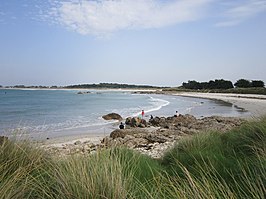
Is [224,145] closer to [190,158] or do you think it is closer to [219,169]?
[190,158]

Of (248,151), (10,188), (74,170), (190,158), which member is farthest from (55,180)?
(248,151)

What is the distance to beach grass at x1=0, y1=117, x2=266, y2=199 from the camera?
2.79 m

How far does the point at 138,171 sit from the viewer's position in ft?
14.5

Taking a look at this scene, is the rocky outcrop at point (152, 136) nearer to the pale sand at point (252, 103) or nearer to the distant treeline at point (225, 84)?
the pale sand at point (252, 103)

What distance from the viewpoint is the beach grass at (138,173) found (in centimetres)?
279

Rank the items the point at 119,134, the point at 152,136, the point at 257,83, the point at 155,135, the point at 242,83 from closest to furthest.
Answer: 1. the point at 152,136
2. the point at 155,135
3. the point at 119,134
4. the point at 257,83
5. the point at 242,83

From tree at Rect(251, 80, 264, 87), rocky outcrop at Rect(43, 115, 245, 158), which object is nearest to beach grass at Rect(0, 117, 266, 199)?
rocky outcrop at Rect(43, 115, 245, 158)

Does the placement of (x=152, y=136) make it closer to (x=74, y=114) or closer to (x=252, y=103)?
(x=74, y=114)

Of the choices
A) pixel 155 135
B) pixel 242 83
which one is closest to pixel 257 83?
pixel 242 83

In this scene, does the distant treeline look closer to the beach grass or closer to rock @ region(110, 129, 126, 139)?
rock @ region(110, 129, 126, 139)

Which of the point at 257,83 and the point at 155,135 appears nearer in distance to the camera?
the point at 155,135

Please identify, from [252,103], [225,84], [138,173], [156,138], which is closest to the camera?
[138,173]

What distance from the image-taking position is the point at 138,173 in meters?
4.34

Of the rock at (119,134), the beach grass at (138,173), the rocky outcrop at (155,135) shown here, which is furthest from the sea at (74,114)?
the rocky outcrop at (155,135)
